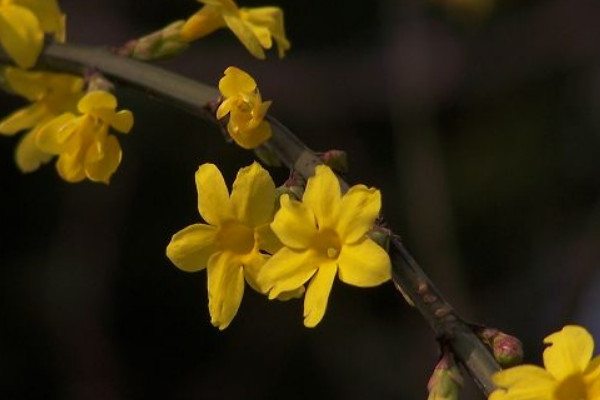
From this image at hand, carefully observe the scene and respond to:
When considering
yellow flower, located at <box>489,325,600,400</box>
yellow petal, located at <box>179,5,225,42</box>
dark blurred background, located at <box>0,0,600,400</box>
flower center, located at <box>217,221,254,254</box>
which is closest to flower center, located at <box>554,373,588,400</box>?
yellow flower, located at <box>489,325,600,400</box>

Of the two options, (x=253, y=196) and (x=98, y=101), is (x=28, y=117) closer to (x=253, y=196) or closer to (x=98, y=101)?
(x=98, y=101)

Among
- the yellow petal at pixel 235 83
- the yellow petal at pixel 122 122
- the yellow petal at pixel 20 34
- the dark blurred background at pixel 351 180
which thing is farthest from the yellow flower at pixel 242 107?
the dark blurred background at pixel 351 180

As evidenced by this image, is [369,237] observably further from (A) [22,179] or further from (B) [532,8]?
(B) [532,8]

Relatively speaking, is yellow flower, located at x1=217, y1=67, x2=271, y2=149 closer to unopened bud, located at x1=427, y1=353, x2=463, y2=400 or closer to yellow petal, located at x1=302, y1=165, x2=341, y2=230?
yellow petal, located at x1=302, y1=165, x2=341, y2=230

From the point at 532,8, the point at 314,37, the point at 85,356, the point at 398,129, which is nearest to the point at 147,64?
the point at 398,129

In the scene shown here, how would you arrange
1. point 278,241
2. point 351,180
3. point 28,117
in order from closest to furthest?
point 278,241 < point 28,117 < point 351,180

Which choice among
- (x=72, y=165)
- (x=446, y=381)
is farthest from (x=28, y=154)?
(x=446, y=381)
